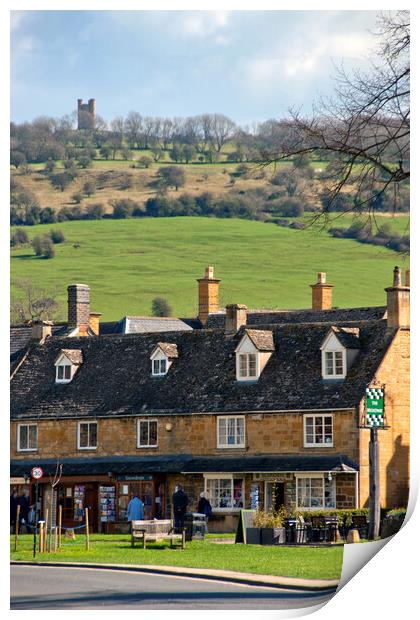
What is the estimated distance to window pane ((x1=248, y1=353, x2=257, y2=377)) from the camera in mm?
54031

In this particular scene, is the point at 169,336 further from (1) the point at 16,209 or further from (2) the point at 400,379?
(1) the point at 16,209

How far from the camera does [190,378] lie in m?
55.5

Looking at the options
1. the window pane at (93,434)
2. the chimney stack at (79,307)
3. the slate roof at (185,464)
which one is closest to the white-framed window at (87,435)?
the window pane at (93,434)

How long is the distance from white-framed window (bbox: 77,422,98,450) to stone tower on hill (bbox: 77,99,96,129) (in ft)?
77.2

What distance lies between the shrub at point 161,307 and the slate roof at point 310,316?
704 cm

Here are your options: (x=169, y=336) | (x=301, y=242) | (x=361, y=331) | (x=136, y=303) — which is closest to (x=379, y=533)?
(x=361, y=331)

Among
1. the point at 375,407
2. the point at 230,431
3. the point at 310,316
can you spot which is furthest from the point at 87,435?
the point at 310,316

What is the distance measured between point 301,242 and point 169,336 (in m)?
16.9

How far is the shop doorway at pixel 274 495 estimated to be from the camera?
50.5 meters

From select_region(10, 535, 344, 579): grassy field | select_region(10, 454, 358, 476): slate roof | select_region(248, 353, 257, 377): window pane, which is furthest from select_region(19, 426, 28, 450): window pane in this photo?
select_region(10, 535, 344, 579): grassy field

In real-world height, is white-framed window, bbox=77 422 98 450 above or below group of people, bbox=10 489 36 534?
above

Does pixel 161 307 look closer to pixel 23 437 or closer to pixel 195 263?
pixel 195 263

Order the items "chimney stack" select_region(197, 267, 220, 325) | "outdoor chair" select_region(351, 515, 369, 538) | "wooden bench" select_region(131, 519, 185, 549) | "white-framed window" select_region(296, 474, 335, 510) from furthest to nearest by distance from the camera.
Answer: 1. "chimney stack" select_region(197, 267, 220, 325)
2. "white-framed window" select_region(296, 474, 335, 510)
3. "outdoor chair" select_region(351, 515, 369, 538)
4. "wooden bench" select_region(131, 519, 185, 549)

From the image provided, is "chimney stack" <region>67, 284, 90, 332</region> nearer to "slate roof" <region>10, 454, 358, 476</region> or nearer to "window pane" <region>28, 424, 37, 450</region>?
"window pane" <region>28, 424, 37, 450</region>
